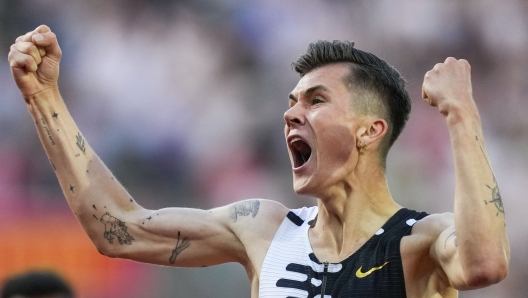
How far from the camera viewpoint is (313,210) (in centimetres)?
336

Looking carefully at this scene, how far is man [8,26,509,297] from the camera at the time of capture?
280cm

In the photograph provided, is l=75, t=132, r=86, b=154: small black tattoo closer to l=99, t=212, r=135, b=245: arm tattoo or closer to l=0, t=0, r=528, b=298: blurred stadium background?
l=99, t=212, r=135, b=245: arm tattoo

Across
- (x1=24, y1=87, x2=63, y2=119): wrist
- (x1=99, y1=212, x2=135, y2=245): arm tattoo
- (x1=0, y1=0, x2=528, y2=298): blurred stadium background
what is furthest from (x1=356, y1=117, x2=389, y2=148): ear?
(x1=0, y1=0, x2=528, y2=298): blurred stadium background

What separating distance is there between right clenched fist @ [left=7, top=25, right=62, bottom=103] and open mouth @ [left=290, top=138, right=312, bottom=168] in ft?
3.50

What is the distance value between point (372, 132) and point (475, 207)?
2.93ft

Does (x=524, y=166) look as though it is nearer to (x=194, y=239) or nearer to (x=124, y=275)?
(x=124, y=275)

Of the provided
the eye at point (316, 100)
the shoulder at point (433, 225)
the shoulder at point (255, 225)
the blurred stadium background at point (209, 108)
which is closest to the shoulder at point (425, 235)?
the shoulder at point (433, 225)

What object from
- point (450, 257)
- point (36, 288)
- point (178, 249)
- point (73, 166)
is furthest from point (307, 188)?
point (36, 288)

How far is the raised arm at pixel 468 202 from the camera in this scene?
2385mm

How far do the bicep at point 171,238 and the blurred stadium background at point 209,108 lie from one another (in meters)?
2.45

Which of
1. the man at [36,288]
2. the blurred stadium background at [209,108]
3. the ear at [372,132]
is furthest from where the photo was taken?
the blurred stadium background at [209,108]

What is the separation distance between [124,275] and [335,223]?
294cm

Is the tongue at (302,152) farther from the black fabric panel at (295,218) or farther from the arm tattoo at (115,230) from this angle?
the arm tattoo at (115,230)

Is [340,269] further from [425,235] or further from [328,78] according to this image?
[328,78]
